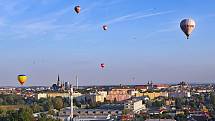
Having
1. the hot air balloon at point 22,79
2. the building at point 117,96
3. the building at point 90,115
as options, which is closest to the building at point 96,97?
the building at point 117,96

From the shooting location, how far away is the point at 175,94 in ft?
251

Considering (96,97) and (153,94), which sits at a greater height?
(153,94)

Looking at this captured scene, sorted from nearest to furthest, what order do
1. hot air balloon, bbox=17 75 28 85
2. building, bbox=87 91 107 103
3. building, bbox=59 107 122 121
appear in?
hot air balloon, bbox=17 75 28 85
building, bbox=59 107 122 121
building, bbox=87 91 107 103

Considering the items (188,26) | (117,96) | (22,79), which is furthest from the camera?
(117,96)

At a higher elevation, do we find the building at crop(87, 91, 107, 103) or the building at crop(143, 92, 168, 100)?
the building at crop(143, 92, 168, 100)

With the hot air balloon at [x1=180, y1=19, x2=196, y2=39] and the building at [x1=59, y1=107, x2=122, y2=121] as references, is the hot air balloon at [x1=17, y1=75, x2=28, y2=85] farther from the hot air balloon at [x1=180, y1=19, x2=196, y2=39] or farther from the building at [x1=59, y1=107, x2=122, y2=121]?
the building at [x1=59, y1=107, x2=122, y2=121]

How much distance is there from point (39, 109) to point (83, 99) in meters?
21.2

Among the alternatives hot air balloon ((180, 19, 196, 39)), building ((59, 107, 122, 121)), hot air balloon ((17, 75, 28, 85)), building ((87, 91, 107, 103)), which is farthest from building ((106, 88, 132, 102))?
hot air balloon ((180, 19, 196, 39))

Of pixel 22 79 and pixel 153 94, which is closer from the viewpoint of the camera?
pixel 22 79

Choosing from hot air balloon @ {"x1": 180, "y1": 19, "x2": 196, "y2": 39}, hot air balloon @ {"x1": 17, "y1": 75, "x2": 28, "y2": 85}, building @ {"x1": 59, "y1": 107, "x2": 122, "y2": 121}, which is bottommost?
building @ {"x1": 59, "y1": 107, "x2": 122, "y2": 121}

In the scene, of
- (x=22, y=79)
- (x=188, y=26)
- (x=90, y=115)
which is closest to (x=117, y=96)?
(x=90, y=115)

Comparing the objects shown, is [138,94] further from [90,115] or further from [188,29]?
[188,29]

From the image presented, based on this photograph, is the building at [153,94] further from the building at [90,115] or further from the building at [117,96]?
the building at [90,115]

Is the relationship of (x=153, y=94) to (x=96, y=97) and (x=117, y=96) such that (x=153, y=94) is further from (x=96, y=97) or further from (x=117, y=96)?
(x=96, y=97)
